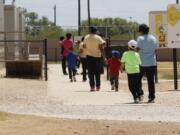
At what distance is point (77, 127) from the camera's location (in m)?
11.9

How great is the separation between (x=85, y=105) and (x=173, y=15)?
7734mm

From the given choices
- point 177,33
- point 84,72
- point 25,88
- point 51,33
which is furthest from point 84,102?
point 51,33

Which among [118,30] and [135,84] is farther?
[118,30]

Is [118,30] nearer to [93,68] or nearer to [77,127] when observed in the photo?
[93,68]

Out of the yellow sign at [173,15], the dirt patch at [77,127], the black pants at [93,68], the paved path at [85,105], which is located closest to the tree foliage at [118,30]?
the yellow sign at [173,15]

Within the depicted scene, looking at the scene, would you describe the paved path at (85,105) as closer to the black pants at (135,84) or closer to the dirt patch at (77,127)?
the black pants at (135,84)

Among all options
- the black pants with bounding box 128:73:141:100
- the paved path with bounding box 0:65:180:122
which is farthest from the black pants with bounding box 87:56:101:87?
the black pants with bounding box 128:73:141:100

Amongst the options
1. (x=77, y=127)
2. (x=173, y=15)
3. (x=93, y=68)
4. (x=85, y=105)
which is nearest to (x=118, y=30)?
(x=173, y=15)

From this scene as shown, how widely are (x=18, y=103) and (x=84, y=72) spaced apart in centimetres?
1005

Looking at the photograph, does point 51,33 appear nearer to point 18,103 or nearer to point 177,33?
point 177,33

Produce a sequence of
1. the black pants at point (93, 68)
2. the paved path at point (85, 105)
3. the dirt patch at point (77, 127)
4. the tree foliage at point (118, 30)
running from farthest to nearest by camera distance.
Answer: the tree foliage at point (118, 30)
the black pants at point (93, 68)
the paved path at point (85, 105)
the dirt patch at point (77, 127)

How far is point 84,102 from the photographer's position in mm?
16875

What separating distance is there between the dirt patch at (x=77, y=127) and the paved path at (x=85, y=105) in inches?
34.5

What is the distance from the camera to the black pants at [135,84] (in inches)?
669
